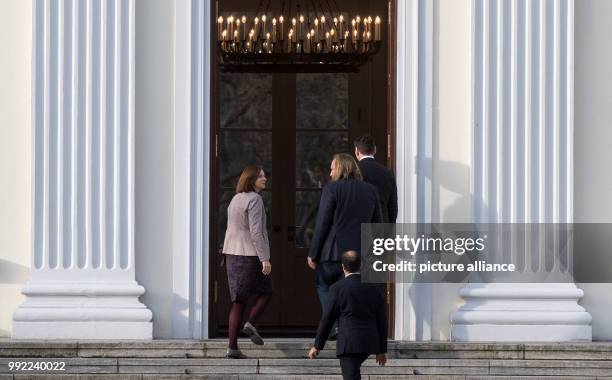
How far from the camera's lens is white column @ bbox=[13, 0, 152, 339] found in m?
13.8

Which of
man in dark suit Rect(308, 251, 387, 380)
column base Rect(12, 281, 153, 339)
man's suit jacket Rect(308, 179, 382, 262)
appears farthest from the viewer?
column base Rect(12, 281, 153, 339)

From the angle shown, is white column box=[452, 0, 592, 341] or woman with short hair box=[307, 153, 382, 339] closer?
woman with short hair box=[307, 153, 382, 339]

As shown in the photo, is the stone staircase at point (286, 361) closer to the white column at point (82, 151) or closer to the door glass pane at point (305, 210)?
the white column at point (82, 151)

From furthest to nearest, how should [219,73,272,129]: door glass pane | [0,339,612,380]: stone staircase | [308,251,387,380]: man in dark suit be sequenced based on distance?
[219,73,272,129]: door glass pane < [0,339,612,380]: stone staircase < [308,251,387,380]: man in dark suit

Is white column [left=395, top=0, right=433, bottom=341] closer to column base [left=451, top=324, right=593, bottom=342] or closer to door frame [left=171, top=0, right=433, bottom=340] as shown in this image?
door frame [left=171, top=0, right=433, bottom=340]

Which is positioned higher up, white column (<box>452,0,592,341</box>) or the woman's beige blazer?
white column (<box>452,0,592,341</box>)

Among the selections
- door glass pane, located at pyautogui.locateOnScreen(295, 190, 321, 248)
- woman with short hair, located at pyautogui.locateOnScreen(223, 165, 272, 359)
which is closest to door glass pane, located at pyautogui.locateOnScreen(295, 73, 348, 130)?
door glass pane, located at pyautogui.locateOnScreen(295, 190, 321, 248)

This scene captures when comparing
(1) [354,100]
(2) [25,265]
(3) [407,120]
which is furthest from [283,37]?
(2) [25,265]

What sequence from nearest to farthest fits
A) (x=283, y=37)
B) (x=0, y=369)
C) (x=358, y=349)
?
(x=358, y=349) → (x=0, y=369) → (x=283, y=37)

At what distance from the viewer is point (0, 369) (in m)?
13.2

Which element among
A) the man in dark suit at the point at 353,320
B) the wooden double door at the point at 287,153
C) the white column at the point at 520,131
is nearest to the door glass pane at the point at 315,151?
the wooden double door at the point at 287,153

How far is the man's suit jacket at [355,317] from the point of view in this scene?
37.9 ft

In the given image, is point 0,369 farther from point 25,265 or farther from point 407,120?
point 407,120

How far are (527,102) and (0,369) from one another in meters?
4.80
